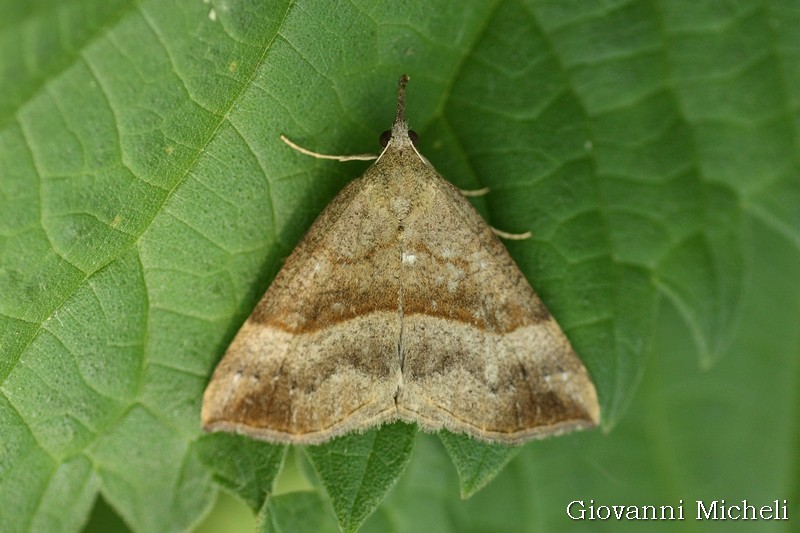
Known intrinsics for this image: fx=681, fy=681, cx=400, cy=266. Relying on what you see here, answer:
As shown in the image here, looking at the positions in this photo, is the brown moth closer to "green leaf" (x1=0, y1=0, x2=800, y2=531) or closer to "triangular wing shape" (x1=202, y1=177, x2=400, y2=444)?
"triangular wing shape" (x1=202, y1=177, x2=400, y2=444)

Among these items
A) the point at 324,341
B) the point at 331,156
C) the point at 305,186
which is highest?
the point at 331,156

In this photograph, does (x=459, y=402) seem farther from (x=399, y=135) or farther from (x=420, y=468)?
(x=399, y=135)

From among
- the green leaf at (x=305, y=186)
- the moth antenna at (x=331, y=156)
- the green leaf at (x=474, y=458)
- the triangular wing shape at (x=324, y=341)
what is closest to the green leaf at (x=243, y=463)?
the green leaf at (x=305, y=186)

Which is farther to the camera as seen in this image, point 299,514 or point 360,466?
point 299,514

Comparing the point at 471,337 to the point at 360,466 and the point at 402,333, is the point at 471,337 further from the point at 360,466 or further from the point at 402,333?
the point at 360,466

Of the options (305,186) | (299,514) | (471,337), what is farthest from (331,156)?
(299,514)
